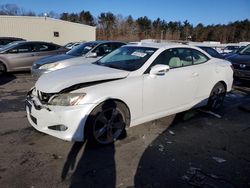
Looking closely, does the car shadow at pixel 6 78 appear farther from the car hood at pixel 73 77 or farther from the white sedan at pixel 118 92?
the car hood at pixel 73 77

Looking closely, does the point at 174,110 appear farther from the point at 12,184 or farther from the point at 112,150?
the point at 12,184

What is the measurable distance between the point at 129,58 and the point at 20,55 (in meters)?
7.55

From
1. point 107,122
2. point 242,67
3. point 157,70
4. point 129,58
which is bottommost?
point 107,122

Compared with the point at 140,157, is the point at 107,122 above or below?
above

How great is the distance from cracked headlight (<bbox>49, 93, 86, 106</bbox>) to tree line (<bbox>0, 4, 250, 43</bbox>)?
64.5 meters

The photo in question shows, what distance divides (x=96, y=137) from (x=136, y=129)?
106cm

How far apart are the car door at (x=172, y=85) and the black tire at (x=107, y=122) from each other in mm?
456

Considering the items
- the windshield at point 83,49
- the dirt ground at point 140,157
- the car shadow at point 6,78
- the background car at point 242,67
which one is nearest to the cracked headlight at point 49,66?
the windshield at point 83,49

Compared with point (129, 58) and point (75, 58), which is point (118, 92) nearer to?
point (129, 58)

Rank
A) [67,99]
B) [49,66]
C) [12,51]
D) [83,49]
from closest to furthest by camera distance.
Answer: [67,99] < [49,66] < [83,49] < [12,51]

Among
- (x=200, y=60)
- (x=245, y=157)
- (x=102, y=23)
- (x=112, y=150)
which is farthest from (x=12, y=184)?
(x=102, y=23)

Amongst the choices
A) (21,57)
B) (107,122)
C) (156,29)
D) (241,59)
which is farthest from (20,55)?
(156,29)

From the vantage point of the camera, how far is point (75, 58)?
8258mm

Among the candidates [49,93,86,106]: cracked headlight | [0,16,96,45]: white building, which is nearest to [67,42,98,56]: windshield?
[49,93,86,106]: cracked headlight
